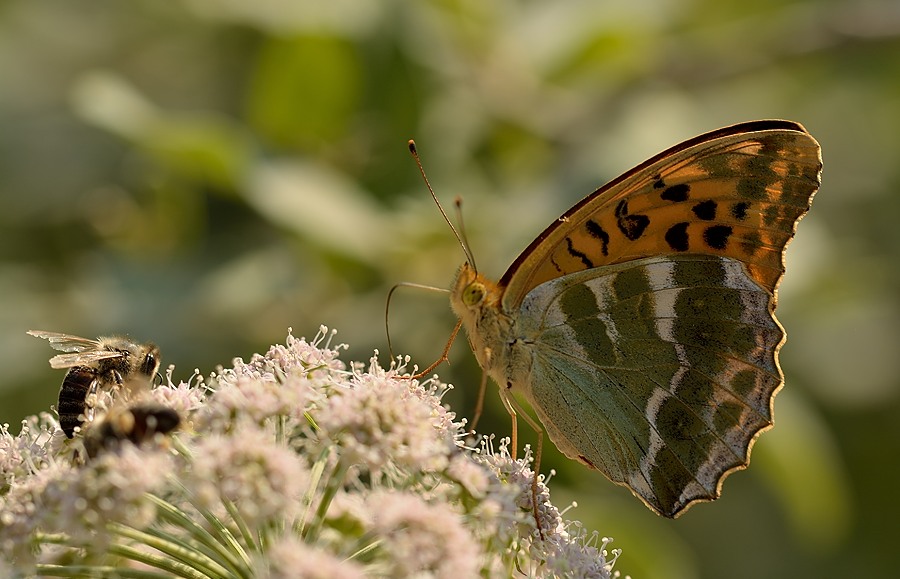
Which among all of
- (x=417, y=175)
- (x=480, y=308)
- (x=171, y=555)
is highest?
(x=417, y=175)

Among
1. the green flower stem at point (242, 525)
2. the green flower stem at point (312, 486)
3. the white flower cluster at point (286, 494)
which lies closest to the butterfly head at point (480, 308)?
the white flower cluster at point (286, 494)

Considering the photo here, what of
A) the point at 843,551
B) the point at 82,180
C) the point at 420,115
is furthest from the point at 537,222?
the point at 843,551

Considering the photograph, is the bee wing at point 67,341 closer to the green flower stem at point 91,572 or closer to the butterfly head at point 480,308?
the green flower stem at point 91,572

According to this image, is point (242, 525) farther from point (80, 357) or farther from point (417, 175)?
point (417, 175)

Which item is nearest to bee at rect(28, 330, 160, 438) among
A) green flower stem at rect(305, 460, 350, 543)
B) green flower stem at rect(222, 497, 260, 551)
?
green flower stem at rect(222, 497, 260, 551)

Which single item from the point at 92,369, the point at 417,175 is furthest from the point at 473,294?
the point at 417,175
